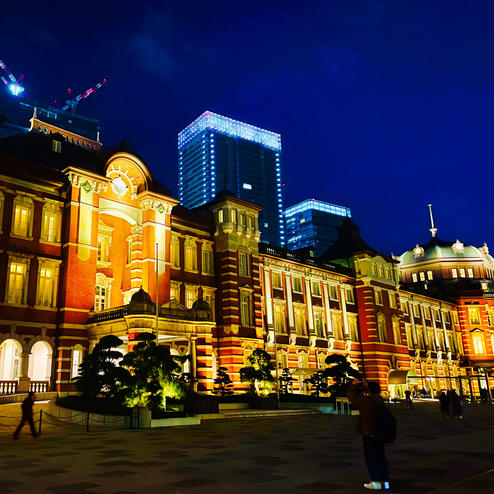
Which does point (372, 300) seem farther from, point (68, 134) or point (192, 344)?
point (68, 134)

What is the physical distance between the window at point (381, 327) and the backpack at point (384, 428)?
4631cm

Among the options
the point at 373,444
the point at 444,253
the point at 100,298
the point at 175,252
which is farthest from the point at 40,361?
the point at 444,253

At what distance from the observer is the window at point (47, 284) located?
3014 centimetres

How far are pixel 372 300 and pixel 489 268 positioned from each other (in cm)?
3878

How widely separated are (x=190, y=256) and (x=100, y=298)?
7540 mm

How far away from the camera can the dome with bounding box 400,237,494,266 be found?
81.9 metres

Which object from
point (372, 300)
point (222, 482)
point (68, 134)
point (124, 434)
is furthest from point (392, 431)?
point (372, 300)

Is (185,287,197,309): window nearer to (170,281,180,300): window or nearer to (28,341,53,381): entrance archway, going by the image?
(170,281,180,300): window

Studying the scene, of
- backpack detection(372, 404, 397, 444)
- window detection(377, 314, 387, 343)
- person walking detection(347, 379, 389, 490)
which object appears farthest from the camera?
window detection(377, 314, 387, 343)

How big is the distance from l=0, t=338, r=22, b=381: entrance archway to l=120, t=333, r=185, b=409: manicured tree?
8.51 metres

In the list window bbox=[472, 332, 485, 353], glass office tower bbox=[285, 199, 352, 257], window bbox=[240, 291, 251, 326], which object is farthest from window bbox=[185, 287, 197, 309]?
glass office tower bbox=[285, 199, 352, 257]

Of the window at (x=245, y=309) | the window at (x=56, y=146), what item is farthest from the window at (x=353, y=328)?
the window at (x=56, y=146)

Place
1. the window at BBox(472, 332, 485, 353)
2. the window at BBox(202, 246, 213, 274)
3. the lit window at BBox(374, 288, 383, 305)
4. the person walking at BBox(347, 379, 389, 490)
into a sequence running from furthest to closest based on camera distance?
the window at BBox(472, 332, 485, 353)
the lit window at BBox(374, 288, 383, 305)
the window at BBox(202, 246, 213, 274)
the person walking at BBox(347, 379, 389, 490)

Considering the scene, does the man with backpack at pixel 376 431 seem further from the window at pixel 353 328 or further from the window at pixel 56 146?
the window at pixel 353 328
